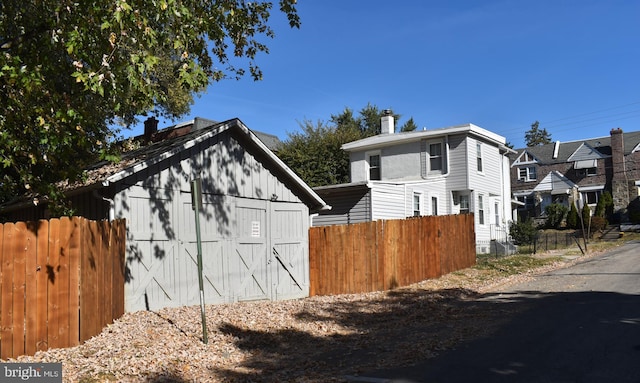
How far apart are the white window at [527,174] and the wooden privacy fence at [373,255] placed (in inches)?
1504

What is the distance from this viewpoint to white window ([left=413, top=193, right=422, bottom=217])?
2519 centimetres

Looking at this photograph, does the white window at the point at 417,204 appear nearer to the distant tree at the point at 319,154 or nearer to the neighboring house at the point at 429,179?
the neighboring house at the point at 429,179

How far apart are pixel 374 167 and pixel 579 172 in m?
27.9

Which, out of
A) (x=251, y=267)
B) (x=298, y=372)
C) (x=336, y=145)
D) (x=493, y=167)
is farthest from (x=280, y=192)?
(x=336, y=145)

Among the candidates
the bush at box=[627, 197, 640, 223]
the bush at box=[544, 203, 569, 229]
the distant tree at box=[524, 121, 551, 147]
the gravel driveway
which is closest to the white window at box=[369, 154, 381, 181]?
the gravel driveway

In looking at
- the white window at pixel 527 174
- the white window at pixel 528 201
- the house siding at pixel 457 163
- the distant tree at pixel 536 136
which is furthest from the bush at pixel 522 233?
the distant tree at pixel 536 136

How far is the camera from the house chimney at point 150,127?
20375mm

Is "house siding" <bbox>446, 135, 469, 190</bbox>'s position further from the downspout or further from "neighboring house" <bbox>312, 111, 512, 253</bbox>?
the downspout

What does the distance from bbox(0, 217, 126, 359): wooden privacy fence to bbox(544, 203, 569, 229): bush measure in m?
42.3

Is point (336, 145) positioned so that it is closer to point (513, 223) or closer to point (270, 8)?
point (513, 223)

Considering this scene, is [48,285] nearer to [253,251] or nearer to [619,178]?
[253,251]

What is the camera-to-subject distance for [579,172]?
Result: 49.0 meters

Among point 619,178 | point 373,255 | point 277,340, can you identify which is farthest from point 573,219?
point 277,340

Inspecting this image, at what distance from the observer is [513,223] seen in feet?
99.0
